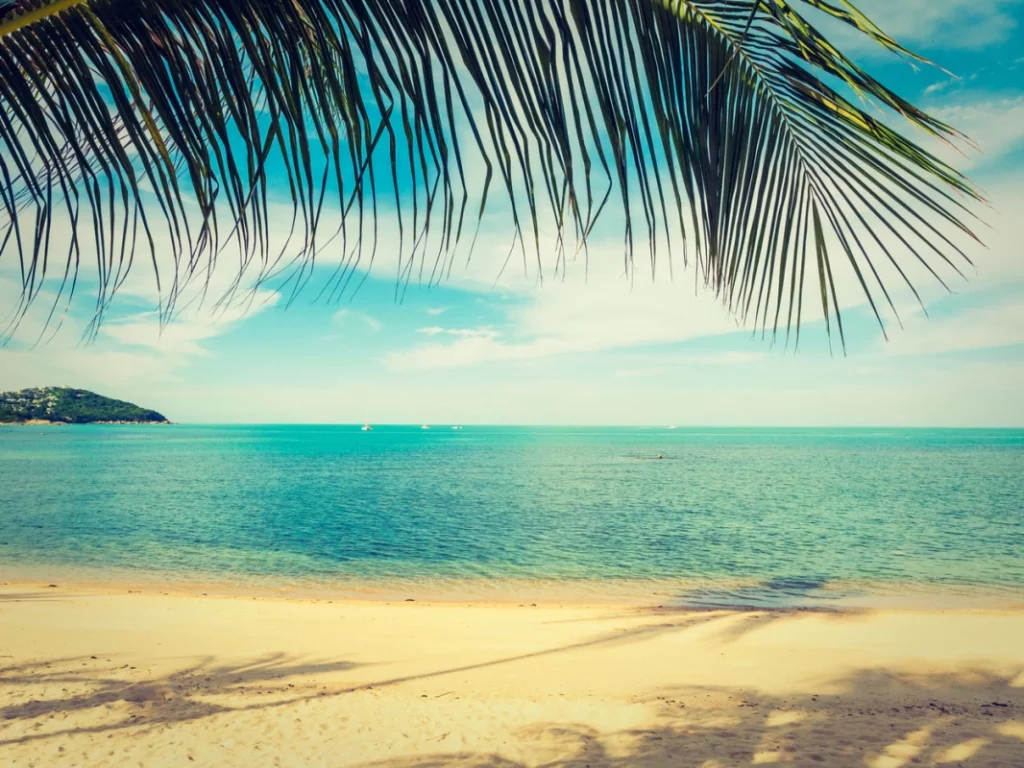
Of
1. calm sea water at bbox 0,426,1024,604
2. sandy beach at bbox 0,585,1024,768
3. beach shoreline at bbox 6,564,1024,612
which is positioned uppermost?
sandy beach at bbox 0,585,1024,768

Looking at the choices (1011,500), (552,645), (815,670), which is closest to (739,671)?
(815,670)

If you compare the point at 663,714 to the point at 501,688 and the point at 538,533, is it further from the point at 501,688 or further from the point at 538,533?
the point at 538,533

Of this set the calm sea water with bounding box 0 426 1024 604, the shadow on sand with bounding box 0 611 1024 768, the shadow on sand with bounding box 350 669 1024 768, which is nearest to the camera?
the shadow on sand with bounding box 350 669 1024 768

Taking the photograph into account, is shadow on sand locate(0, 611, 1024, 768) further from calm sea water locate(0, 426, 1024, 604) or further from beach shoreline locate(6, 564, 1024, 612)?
calm sea water locate(0, 426, 1024, 604)

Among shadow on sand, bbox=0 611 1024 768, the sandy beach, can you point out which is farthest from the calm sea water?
shadow on sand, bbox=0 611 1024 768

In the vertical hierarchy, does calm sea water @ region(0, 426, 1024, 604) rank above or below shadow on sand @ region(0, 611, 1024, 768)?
below

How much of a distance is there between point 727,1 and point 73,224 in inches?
58.8

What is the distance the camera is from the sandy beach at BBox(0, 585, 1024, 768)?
638cm

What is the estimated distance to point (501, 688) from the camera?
27.8 feet

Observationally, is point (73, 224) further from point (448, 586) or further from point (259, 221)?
point (448, 586)

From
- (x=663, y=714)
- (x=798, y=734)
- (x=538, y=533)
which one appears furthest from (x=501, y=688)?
(x=538, y=533)

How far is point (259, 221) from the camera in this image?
4.59 feet

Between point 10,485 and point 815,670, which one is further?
point 10,485

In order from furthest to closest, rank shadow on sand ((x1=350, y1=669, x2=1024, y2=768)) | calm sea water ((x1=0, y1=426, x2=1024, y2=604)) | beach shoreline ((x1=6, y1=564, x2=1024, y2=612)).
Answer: calm sea water ((x1=0, y1=426, x2=1024, y2=604)) < beach shoreline ((x1=6, y1=564, x2=1024, y2=612)) < shadow on sand ((x1=350, y1=669, x2=1024, y2=768))
